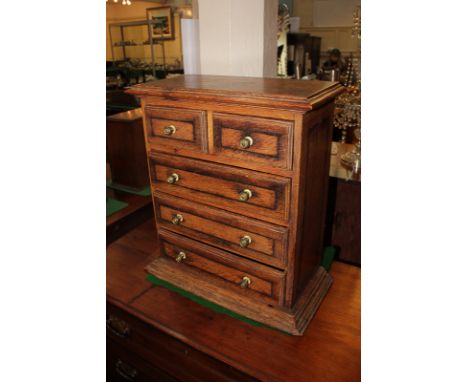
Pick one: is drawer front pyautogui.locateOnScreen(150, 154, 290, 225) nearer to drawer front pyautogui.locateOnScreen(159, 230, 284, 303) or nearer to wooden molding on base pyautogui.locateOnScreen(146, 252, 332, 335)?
drawer front pyautogui.locateOnScreen(159, 230, 284, 303)

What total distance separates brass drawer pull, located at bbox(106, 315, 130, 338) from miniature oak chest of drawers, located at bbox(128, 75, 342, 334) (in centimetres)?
21

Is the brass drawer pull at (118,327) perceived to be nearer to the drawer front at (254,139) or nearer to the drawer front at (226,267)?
the drawer front at (226,267)

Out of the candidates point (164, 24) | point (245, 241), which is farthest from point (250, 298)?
point (164, 24)

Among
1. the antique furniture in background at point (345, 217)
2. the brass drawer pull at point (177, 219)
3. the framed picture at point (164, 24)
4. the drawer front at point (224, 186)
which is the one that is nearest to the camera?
the drawer front at point (224, 186)

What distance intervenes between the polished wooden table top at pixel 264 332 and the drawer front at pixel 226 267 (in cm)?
11

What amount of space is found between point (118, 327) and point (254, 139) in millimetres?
829

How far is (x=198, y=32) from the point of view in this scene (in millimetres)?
1409

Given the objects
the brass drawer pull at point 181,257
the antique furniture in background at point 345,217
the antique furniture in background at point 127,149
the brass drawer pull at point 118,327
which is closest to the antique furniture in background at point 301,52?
the antique furniture in background at point 127,149

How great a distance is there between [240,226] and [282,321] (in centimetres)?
30

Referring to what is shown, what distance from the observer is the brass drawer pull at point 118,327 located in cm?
122

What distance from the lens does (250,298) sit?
1075 millimetres

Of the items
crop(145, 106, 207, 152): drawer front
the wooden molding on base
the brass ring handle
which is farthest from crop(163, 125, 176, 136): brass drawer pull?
the wooden molding on base
